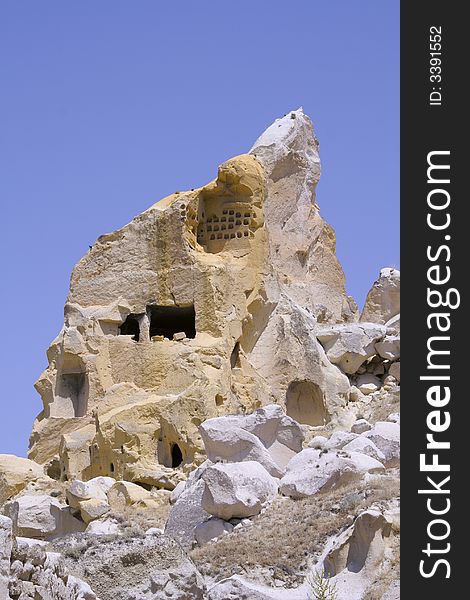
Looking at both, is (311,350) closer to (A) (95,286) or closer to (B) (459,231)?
(A) (95,286)

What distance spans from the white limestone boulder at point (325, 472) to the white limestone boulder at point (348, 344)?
48.9 feet

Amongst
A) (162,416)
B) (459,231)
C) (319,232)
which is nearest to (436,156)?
(459,231)

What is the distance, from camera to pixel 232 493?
25672 mm

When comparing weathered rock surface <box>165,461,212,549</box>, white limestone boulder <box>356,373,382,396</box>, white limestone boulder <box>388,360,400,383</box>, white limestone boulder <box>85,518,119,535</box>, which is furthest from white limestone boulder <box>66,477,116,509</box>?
white limestone boulder <box>388,360,400,383</box>

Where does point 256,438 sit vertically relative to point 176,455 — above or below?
below

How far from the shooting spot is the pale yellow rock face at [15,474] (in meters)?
35.5

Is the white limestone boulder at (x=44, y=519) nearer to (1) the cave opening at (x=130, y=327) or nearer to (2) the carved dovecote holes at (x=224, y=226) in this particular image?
(1) the cave opening at (x=130, y=327)

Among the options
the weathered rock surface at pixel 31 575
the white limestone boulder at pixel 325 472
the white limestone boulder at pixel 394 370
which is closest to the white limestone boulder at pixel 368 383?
the white limestone boulder at pixel 394 370

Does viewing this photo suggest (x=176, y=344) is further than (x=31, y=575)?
Yes

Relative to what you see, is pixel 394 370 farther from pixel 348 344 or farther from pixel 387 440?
pixel 387 440

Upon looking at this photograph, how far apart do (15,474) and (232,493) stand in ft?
37.3

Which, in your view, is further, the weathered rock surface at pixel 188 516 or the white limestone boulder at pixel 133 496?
the white limestone boulder at pixel 133 496

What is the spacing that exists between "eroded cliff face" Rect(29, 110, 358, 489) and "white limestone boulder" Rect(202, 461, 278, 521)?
8.53m

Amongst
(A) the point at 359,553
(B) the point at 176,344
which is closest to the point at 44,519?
(B) the point at 176,344
